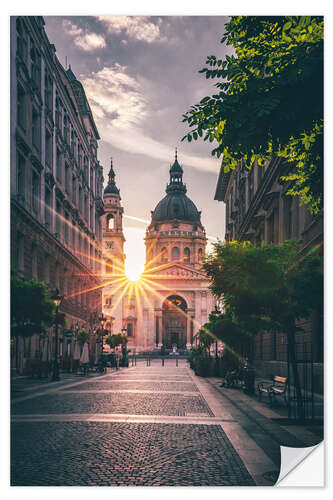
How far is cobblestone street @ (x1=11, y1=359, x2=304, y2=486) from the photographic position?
7.63 metres

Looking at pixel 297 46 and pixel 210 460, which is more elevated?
pixel 297 46

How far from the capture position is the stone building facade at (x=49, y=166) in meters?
10.3

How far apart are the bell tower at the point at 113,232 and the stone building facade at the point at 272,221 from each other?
3.31 metres

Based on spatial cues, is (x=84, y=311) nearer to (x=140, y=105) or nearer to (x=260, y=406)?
Answer: (x=260, y=406)

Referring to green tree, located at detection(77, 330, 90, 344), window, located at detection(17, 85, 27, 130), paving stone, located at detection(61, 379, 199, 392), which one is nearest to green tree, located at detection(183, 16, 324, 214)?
window, located at detection(17, 85, 27, 130)

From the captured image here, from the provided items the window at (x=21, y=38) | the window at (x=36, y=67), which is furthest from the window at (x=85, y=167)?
the window at (x=21, y=38)

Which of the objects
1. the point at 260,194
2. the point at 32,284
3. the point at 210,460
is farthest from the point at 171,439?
the point at 260,194

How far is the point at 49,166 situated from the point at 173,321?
3787 inches

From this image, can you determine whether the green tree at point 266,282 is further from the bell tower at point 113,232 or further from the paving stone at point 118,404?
the paving stone at point 118,404

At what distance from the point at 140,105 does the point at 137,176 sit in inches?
47.9

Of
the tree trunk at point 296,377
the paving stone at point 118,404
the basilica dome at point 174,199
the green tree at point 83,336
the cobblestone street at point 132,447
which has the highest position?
the basilica dome at point 174,199

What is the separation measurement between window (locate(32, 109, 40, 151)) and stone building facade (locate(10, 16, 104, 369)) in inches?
0.9

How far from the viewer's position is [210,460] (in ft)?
27.8

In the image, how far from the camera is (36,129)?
12.9m
